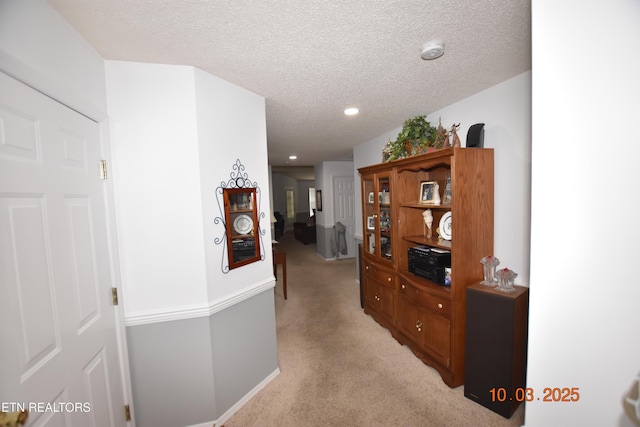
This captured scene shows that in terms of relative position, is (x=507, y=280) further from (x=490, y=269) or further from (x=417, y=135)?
(x=417, y=135)

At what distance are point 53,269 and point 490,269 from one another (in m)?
2.69

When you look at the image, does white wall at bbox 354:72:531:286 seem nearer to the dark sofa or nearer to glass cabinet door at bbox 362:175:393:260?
glass cabinet door at bbox 362:175:393:260

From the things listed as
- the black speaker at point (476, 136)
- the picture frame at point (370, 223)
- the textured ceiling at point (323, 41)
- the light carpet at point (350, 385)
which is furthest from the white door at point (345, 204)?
the black speaker at point (476, 136)

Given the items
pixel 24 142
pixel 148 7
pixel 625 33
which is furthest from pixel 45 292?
pixel 625 33

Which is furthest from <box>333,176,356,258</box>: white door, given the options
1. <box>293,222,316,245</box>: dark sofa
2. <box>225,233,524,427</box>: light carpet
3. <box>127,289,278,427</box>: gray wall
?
<box>127,289,278,427</box>: gray wall

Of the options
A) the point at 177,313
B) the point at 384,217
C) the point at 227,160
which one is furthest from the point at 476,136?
the point at 177,313

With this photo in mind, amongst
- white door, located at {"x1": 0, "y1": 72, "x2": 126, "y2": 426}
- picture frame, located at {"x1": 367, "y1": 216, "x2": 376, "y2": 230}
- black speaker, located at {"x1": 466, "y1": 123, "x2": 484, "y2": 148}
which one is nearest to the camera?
white door, located at {"x1": 0, "y1": 72, "x2": 126, "y2": 426}

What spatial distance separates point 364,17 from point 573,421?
1756 millimetres

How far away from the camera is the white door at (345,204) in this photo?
636 cm

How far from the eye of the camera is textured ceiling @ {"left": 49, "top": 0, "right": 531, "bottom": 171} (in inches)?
45.4

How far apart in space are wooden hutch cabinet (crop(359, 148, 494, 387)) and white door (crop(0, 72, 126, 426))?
236 centimetres

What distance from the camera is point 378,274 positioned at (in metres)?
3.08

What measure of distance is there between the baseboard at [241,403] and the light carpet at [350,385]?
3 cm

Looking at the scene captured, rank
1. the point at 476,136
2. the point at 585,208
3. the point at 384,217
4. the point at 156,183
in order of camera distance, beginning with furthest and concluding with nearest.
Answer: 1. the point at 384,217
2. the point at 476,136
3. the point at 156,183
4. the point at 585,208
